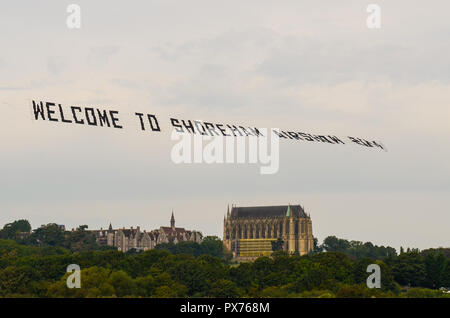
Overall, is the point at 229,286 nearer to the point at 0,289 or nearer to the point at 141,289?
the point at 141,289

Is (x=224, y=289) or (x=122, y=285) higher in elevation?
(x=122, y=285)

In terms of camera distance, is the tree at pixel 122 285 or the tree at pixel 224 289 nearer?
the tree at pixel 122 285

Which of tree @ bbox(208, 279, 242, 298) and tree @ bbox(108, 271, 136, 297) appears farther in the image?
tree @ bbox(208, 279, 242, 298)

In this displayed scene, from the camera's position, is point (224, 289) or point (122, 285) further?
point (224, 289)
